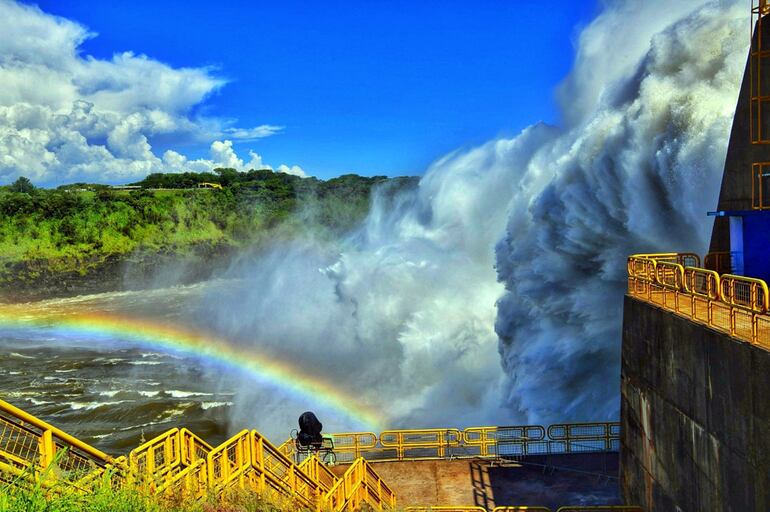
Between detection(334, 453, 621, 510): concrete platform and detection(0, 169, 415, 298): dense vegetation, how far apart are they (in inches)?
2587

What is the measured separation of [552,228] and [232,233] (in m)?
104

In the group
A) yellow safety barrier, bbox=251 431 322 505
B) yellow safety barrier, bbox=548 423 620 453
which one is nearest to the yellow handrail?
yellow safety barrier, bbox=251 431 322 505

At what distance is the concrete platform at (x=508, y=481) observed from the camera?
15.4 meters

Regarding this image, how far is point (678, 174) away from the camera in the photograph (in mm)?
20031

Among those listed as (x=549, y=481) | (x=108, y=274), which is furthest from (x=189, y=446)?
(x=108, y=274)

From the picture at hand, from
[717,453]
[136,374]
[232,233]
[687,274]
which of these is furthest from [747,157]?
[232,233]

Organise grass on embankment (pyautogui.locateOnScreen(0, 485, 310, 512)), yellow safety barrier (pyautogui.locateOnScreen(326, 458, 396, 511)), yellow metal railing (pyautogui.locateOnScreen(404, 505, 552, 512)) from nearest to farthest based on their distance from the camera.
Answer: grass on embankment (pyautogui.locateOnScreen(0, 485, 310, 512)) → yellow safety barrier (pyautogui.locateOnScreen(326, 458, 396, 511)) → yellow metal railing (pyautogui.locateOnScreen(404, 505, 552, 512))

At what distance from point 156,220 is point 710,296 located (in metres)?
119

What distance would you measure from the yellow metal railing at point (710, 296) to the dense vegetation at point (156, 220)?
6927 centimetres

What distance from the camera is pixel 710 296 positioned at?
9.58 m

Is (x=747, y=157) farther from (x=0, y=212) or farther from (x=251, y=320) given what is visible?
(x=0, y=212)

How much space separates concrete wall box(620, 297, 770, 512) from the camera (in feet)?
27.2

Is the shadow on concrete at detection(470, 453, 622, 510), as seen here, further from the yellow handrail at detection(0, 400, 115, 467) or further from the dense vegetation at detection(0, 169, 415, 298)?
the dense vegetation at detection(0, 169, 415, 298)

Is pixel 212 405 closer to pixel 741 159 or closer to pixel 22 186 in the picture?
pixel 741 159
